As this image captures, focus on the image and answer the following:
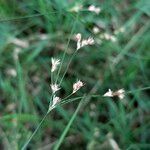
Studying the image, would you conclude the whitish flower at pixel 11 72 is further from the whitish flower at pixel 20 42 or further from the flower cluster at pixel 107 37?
the flower cluster at pixel 107 37

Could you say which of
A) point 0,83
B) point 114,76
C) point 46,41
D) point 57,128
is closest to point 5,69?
point 0,83

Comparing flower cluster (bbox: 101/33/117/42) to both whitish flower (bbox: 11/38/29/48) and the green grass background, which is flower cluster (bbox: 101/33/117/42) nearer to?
the green grass background

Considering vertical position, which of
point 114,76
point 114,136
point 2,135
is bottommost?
point 114,136

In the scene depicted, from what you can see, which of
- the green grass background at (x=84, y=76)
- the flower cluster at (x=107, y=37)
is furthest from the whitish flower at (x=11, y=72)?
the flower cluster at (x=107, y=37)

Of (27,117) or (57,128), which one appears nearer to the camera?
(27,117)

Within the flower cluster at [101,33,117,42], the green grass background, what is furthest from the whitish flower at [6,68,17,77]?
the flower cluster at [101,33,117,42]

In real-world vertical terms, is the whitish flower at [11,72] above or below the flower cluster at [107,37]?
below

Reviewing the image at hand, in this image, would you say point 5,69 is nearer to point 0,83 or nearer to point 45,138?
point 0,83

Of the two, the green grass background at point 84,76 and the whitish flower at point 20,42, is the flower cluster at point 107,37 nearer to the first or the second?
the green grass background at point 84,76
